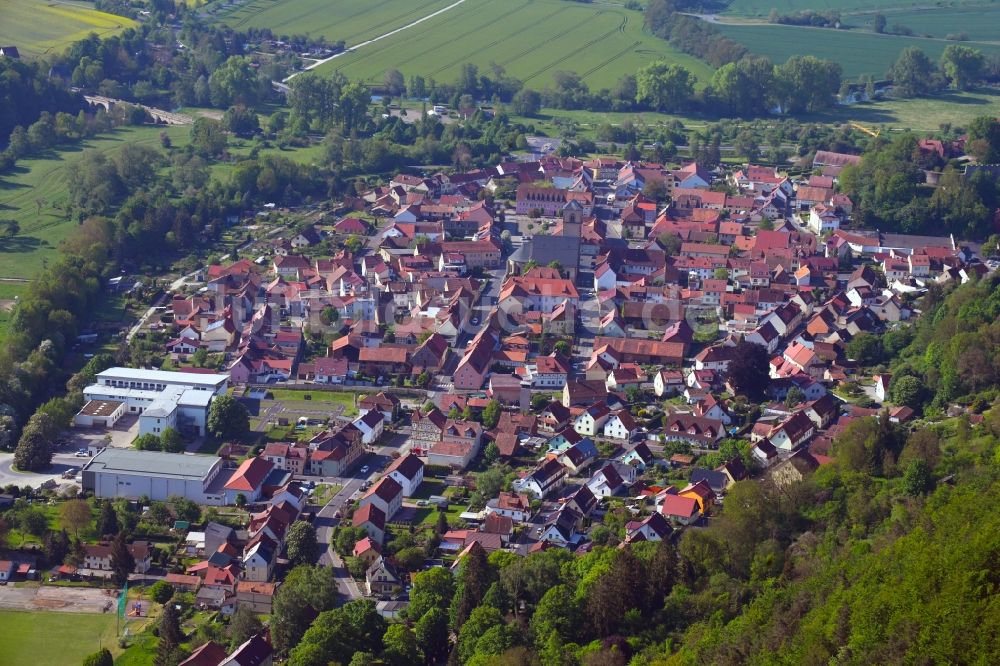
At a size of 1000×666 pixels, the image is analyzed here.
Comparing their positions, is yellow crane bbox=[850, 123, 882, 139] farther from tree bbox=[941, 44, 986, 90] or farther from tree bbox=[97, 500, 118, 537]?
tree bbox=[97, 500, 118, 537]

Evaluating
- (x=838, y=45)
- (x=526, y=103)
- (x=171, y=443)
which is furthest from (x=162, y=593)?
(x=838, y=45)

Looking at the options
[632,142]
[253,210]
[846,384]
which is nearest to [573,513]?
[846,384]

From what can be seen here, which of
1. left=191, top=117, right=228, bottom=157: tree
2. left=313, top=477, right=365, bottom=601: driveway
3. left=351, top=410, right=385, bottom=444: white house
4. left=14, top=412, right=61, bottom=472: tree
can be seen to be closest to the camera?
left=313, top=477, right=365, bottom=601: driveway

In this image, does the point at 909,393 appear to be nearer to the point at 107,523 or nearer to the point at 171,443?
the point at 171,443

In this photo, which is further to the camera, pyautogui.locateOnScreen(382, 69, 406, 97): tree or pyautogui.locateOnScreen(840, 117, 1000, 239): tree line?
pyautogui.locateOnScreen(382, 69, 406, 97): tree

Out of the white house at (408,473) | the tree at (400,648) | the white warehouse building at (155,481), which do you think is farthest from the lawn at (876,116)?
the tree at (400,648)

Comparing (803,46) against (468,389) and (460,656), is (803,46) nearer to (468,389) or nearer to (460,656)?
(468,389)

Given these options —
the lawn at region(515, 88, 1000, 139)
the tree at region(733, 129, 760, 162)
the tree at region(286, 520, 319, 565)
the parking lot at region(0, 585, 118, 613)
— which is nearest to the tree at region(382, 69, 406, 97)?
the lawn at region(515, 88, 1000, 139)

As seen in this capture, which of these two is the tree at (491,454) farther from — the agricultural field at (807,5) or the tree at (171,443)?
the agricultural field at (807,5)
